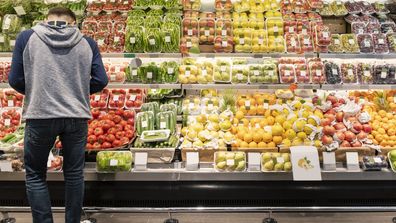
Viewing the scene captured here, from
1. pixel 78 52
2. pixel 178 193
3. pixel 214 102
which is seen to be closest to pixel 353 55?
pixel 214 102

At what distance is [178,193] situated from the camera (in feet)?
14.8

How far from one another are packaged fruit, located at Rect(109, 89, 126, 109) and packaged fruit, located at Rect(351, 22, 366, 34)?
3.04 metres

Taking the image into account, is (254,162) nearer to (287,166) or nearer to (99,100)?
(287,166)

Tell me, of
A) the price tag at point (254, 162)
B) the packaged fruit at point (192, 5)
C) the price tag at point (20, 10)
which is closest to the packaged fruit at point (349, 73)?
the price tag at point (254, 162)

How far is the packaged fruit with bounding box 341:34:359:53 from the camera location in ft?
19.2

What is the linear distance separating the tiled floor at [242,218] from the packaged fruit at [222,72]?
1.68 meters

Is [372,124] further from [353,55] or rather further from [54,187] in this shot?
[54,187]

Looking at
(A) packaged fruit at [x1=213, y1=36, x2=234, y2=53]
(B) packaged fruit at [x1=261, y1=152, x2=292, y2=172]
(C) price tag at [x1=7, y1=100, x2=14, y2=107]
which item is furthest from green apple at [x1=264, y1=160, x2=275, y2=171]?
(C) price tag at [x1=7, y1=100, x2=14, y2=107]

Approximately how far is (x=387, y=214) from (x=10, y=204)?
3691 mm

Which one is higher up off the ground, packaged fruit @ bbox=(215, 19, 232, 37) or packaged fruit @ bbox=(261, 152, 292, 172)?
packaged fruit @ bbox=(215, 19, 232, 37)

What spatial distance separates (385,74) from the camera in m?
5.72

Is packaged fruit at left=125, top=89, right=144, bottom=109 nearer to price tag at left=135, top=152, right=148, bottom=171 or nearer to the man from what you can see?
price tag at left=135, top=152, right=148, bottom=171

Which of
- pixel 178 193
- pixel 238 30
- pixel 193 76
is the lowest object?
pixel 178 193

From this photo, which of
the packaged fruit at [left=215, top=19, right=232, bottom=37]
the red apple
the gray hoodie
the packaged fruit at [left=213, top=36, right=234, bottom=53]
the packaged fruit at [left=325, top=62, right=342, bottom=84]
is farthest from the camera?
the packaged fruit at [left=215, top=19, right=232, bottom=37]
